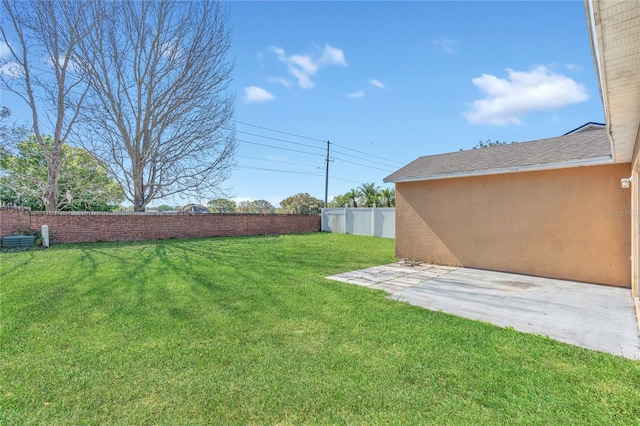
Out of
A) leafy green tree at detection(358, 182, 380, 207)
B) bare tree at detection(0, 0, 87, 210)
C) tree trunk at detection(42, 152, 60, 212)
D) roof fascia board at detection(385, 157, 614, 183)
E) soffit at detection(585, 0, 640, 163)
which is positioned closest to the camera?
soffit at detection(585, 0, 640, 163)

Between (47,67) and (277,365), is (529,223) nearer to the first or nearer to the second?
(277,365)

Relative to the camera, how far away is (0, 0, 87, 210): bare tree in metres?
11.7

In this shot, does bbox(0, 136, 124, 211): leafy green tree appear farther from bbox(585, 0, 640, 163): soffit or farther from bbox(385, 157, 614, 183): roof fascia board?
bbox(585, 0, 640, 163): soffit

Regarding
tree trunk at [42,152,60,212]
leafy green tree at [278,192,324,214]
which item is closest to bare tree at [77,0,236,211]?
tree trunk at [42,152,60,212]

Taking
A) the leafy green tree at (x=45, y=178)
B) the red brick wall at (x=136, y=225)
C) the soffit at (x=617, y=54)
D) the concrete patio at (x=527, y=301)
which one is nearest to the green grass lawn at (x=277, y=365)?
the concrete patio at (x=527, y=301)

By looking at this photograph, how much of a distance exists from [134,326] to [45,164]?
1420 centimetres

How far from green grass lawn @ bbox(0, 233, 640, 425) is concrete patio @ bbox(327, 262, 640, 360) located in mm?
450

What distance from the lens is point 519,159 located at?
24.0 ft

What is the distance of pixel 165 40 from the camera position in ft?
46.4

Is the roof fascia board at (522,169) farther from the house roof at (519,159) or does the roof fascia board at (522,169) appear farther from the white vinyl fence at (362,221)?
the white vinyl fence at (362,221)

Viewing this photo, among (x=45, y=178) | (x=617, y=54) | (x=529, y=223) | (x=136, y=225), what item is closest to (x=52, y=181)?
(x=45, y=178)

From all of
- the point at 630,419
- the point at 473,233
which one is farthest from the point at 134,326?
the point at 473,233

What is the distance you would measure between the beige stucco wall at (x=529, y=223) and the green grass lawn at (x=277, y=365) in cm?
425

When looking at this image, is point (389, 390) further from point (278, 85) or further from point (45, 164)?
point (45, 164)
